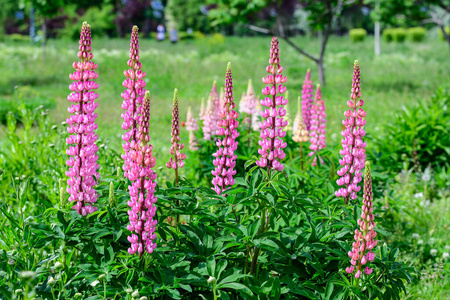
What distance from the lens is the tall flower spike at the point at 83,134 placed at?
102 inches

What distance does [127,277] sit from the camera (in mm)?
2178

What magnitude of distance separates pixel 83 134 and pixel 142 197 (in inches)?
26.1

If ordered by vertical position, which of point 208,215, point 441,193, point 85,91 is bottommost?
point 441,193

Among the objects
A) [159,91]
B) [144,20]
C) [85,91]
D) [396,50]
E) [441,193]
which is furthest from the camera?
[144,20]

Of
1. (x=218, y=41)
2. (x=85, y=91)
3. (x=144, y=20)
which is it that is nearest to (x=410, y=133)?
(x=85, y=91)

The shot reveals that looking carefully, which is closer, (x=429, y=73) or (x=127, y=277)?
(x=127, y=277)

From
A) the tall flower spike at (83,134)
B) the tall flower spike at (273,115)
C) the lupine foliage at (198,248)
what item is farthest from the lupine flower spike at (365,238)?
the tall flower spike at (83,134)

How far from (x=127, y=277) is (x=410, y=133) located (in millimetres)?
5257

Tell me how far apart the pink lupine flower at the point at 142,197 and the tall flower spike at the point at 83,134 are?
1.52ft

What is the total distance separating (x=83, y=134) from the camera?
8.67ft

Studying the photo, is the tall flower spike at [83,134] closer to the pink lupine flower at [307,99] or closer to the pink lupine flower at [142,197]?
the pink lupine flower at [142,197]

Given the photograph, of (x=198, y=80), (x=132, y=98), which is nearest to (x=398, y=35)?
(x=198, y=80)

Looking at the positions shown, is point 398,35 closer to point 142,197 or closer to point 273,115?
point 273,115

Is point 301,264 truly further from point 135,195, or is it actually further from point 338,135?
point 338,135
